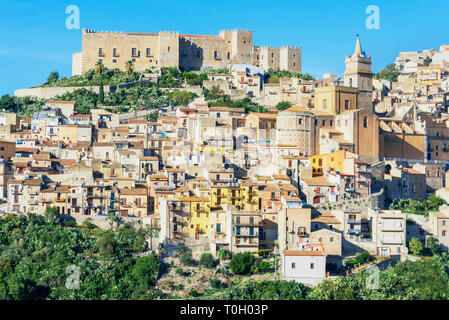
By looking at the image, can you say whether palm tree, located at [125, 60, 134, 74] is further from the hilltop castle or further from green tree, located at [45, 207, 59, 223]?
green tree, located at [45, 207, 59, 223]

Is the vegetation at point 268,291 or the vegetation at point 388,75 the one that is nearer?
the vegetation at point 268,291

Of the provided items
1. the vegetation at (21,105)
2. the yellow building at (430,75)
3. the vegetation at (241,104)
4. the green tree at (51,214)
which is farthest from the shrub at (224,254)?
the yellow building at (430,75)

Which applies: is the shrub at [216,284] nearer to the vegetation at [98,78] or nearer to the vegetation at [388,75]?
the vegetation at [98,78]

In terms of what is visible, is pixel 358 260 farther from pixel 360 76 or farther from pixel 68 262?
pixel 360 76

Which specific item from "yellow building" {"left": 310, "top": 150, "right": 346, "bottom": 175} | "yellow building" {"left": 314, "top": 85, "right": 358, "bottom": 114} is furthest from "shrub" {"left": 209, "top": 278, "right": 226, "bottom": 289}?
"yellow building" {"left": 314, "top": 85, "right": 358, "bottom": 114}

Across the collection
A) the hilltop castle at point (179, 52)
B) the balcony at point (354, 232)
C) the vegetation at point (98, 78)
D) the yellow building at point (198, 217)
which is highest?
the hilltop castle at point (179, 52)

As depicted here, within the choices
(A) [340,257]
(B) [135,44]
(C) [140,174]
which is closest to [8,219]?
(C) [140,174]
